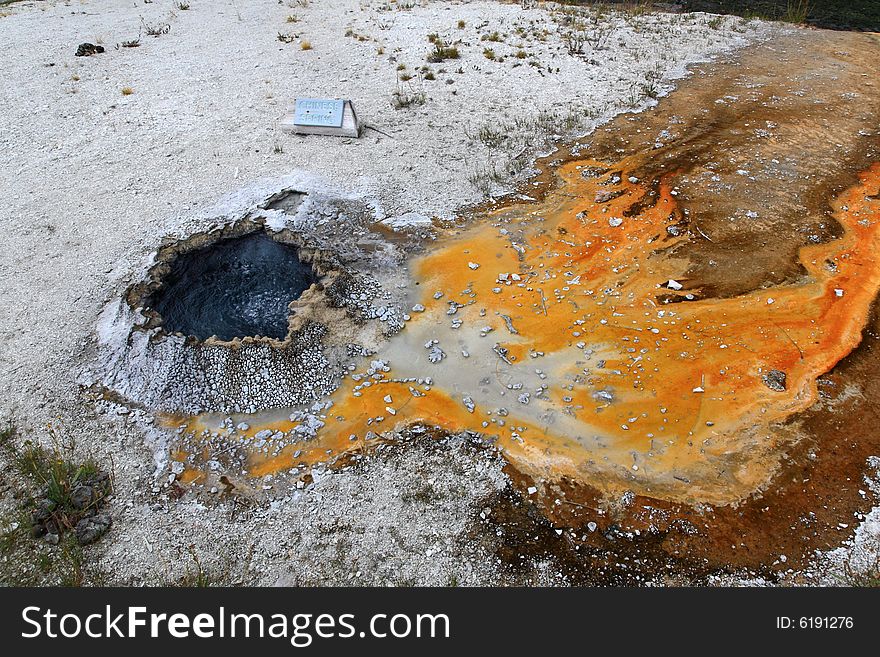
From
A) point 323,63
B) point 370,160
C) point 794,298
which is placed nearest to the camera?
point 794,298

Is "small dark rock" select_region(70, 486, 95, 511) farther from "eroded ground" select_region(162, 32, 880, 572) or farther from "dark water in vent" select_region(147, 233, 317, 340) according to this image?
"dark water in vent" select_region(147, 233, 317, 340)

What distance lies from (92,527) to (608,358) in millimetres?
6052

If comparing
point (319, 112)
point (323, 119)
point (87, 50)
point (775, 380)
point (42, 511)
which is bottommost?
point (42, 511)

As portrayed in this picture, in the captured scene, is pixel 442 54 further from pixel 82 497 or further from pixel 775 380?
pixel 82 497

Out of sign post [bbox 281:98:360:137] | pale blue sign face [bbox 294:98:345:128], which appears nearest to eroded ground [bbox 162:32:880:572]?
sign post [bbox 281:98:360:137]

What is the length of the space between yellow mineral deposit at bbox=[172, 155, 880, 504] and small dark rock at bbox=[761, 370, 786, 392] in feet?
0.06

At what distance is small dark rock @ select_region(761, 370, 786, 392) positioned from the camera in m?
6.48

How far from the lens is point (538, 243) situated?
880cm

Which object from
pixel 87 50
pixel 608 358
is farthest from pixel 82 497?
pixel 87 50

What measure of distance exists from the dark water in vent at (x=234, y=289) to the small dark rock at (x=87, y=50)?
431 inches

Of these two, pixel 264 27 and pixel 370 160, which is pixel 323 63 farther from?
pixel 370 160

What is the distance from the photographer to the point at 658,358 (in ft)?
22.4

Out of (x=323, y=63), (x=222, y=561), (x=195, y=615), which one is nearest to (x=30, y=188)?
(x=323, y=63)

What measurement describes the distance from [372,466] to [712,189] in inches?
317
